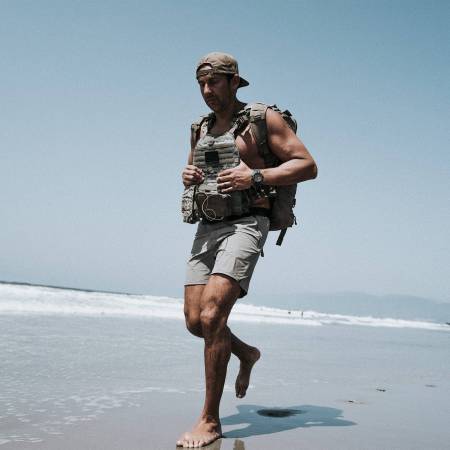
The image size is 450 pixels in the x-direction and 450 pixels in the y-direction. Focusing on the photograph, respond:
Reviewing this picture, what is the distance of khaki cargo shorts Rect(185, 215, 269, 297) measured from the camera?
11.2 ft

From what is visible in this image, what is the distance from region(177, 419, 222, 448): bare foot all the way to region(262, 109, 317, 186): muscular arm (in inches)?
60.8

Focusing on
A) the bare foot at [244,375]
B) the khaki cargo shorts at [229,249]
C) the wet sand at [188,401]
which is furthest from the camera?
the bare foot at [244,375]

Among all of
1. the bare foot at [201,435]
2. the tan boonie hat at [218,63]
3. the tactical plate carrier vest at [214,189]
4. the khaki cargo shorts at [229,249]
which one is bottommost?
A: the bare foot at [201,435]

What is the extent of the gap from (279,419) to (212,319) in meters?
1.14

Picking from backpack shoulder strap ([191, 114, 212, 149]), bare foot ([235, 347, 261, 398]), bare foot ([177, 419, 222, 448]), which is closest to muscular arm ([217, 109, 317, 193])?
backpack shoulder strap ([191, 114, 212, 149])

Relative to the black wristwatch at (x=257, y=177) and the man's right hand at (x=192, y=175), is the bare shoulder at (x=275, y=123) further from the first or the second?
the man's right hand at (x=192, y=175)

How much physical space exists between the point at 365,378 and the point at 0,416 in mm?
4270

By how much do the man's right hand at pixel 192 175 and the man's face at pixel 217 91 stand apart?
449 millimetres

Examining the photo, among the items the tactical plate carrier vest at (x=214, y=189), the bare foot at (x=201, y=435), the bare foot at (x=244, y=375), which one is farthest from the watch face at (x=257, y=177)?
the bare foot at (x=201, y=435)

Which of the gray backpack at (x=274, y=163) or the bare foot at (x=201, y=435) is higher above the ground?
the gray backpack at (x=274, y=163)

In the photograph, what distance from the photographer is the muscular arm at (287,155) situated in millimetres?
3584

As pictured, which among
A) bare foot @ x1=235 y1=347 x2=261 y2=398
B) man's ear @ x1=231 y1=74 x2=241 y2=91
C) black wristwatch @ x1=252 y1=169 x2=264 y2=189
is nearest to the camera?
black wristwatch @ x1=252 y1=169 x2=264 y2=189

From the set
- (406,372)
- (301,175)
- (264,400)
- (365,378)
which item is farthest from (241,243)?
(406,372)

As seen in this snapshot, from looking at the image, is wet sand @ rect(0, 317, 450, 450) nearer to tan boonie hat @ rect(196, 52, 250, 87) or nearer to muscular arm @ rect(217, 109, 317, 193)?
muscular arm @ rect(217, 109, 317, 193)
